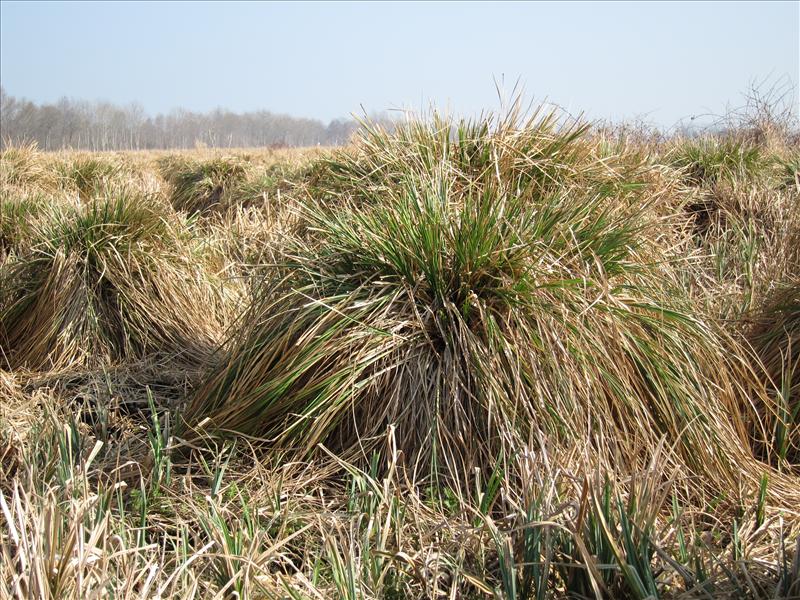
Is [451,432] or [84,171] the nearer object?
[451,432]

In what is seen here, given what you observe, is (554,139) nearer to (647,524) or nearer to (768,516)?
(768,516)

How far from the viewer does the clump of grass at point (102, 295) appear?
13.7 ft

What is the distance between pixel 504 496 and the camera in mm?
2111

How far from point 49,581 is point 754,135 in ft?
27.4

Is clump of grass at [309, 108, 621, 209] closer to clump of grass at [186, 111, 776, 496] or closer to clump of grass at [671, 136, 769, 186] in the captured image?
clump of grass at [186, 111, 776, 496]

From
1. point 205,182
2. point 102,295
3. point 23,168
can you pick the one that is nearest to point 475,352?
point 102,295

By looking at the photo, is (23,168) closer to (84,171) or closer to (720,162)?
(84,171)

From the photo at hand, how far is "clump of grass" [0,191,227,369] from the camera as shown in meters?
4.19

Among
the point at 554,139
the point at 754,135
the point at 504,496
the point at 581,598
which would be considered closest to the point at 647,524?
the point at 581,598

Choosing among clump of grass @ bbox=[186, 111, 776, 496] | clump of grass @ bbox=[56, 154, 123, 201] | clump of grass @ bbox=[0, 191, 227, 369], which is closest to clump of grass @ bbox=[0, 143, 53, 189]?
clump of grass @ bbox=[56, 154, 123, 201]

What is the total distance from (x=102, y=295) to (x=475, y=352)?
2.66 meters

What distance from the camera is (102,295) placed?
4340 millimetres

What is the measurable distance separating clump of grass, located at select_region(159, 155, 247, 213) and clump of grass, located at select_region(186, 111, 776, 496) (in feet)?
23.1

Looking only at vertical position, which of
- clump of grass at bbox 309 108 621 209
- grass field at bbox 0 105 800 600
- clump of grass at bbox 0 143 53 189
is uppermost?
clump of grass at bbox 309 108 621 209
